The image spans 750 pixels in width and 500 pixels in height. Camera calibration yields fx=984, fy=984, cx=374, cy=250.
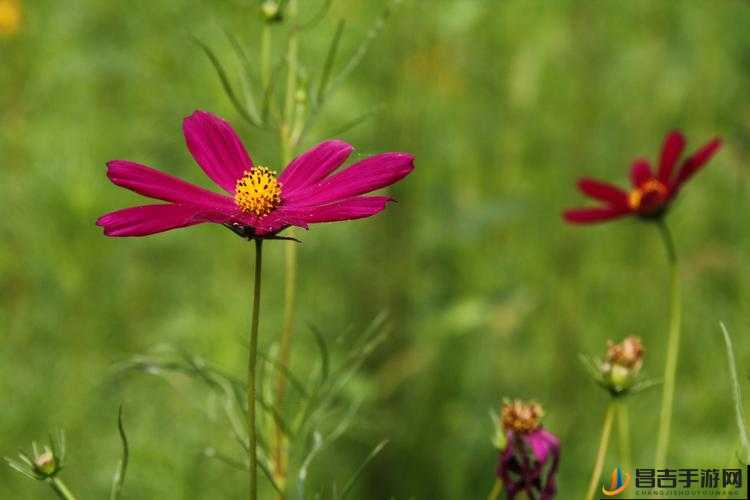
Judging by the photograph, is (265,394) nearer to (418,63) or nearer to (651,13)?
(418,63)

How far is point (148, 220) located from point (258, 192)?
118 millimetres

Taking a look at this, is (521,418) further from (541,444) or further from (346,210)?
(346,210)

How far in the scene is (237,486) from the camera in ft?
5.09

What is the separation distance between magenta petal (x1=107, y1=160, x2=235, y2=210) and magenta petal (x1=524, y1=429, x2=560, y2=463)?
0.27 meters

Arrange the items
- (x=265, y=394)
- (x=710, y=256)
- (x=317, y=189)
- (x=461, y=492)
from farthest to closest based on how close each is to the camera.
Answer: (x=710, y=256), (x=461, y=492), (x=265, y=394), (x=317, y=189)

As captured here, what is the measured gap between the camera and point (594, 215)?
1.03 meters

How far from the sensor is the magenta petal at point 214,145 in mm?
689

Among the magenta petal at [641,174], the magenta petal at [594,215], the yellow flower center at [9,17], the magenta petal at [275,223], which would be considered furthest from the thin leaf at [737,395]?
the yellow flower center at [9,17]

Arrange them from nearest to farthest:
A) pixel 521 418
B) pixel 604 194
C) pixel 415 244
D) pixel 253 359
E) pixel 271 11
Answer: pixel 253 359 → pixel 521 418 → pixel 271 11 → pixel 604 194 → pixel 415 244

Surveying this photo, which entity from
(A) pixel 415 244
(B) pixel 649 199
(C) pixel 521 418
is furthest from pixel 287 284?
(A) pixel 415 244

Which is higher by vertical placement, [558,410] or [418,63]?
[418,63]

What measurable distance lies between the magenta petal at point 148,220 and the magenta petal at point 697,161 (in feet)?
1.82

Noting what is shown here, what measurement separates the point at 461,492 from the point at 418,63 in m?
0.81

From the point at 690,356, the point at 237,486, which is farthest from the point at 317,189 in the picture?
the point at 690,356
